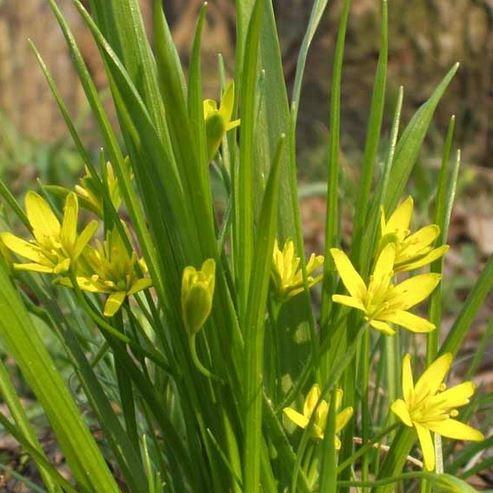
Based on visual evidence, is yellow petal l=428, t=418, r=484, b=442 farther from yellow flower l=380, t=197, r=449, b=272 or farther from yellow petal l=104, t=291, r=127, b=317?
yellow petal l=104, t=291, r=127, b=317

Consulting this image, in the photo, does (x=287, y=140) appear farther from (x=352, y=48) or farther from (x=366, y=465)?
(x=352, y=48)

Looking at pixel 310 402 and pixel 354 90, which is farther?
pixel 354 90

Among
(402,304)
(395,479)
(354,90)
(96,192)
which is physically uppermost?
(96,192)

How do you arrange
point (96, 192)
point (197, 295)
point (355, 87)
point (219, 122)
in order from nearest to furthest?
point (197, 295) < point (219, 122) < point (96, 192) < point (355, 87)

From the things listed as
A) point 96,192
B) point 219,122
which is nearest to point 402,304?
point 219,122

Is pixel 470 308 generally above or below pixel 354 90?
above

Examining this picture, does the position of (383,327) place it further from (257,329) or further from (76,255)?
(76,255)

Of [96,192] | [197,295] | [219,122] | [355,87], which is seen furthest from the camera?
[355,87]
